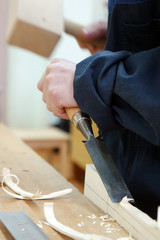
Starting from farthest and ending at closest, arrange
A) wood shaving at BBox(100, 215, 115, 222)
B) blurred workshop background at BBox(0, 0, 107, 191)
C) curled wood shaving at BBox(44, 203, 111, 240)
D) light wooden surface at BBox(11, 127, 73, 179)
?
blurred workshop background at BBox(0, 0, 107, 191) < light wooden surface at BBox(11, 127, 73, 179) < wood shaving at BBox(100, 215, 115, 222) < curled wood shaving at BBox(44, 203, 111, 240)

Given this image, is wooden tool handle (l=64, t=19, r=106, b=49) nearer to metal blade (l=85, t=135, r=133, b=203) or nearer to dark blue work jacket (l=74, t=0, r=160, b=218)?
dark blue work jacket (l=74, t=0, r=160, b=218)

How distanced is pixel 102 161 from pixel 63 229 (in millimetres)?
174

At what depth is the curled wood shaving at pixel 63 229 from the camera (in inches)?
20.8

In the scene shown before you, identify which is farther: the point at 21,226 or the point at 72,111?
the point at 72,111

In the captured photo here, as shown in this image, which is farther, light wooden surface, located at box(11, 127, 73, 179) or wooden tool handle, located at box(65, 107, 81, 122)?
light wooden surface, located at box(11, 127, 73, 179)

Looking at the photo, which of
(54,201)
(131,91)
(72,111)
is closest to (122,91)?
(131,91)

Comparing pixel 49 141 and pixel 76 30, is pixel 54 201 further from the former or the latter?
pixel 49 141

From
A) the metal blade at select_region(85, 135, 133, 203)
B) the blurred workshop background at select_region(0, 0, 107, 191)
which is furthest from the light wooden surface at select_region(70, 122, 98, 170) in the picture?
the metal blade at select_region(85, 135, 133, 203)

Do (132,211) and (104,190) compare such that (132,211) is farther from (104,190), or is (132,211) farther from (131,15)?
(131,15)

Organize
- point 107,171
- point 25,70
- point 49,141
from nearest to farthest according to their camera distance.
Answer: point 107,171, point 49,141, point 25,70

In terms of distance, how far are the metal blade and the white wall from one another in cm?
243

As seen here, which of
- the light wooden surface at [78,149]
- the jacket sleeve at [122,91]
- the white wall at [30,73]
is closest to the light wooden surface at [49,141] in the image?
the light wooden surface at [78,149]

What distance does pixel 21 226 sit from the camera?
57cm

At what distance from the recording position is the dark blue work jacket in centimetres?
64
